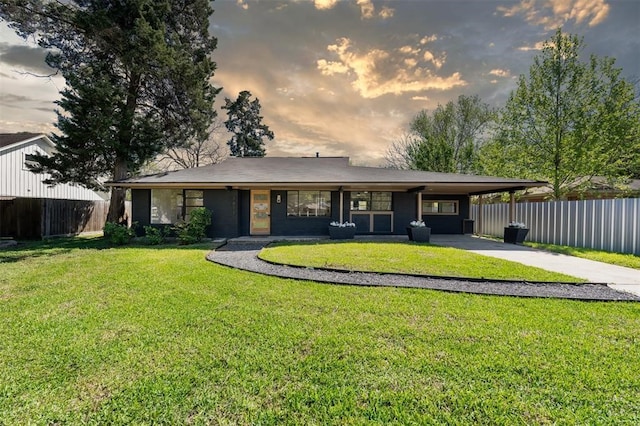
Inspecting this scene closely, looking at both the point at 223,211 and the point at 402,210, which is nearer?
the point at 223,211

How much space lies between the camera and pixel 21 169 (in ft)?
50.6

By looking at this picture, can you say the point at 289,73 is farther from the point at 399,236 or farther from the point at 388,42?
the point at 399,236

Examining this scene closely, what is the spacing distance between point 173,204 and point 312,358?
35.0 feet

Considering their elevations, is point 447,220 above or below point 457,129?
below

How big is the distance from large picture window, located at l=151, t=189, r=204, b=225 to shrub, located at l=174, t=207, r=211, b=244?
35.5 inches

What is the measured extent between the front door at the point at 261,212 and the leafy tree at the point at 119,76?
5.30 metres

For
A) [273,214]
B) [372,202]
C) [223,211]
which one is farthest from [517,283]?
[223,211]

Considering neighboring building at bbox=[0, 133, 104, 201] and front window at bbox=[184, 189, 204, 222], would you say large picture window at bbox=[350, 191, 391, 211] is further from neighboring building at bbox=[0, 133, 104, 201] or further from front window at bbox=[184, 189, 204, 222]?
neighboring building at bbox=[0, 133, 104, 201]

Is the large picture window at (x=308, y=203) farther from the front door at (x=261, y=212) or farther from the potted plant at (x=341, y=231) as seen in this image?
the potted plant at (x=341, y=231)

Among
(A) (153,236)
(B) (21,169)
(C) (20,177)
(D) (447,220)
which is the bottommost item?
(A) (153,236)

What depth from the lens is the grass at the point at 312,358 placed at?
194 centimetres

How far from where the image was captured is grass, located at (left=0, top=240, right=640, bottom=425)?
1941 millimetres

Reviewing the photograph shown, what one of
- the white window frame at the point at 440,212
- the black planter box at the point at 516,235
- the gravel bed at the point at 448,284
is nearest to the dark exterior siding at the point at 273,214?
the white window frame at the point at 440,212

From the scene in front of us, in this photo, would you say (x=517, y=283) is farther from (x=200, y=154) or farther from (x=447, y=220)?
(x=200, y=154)
